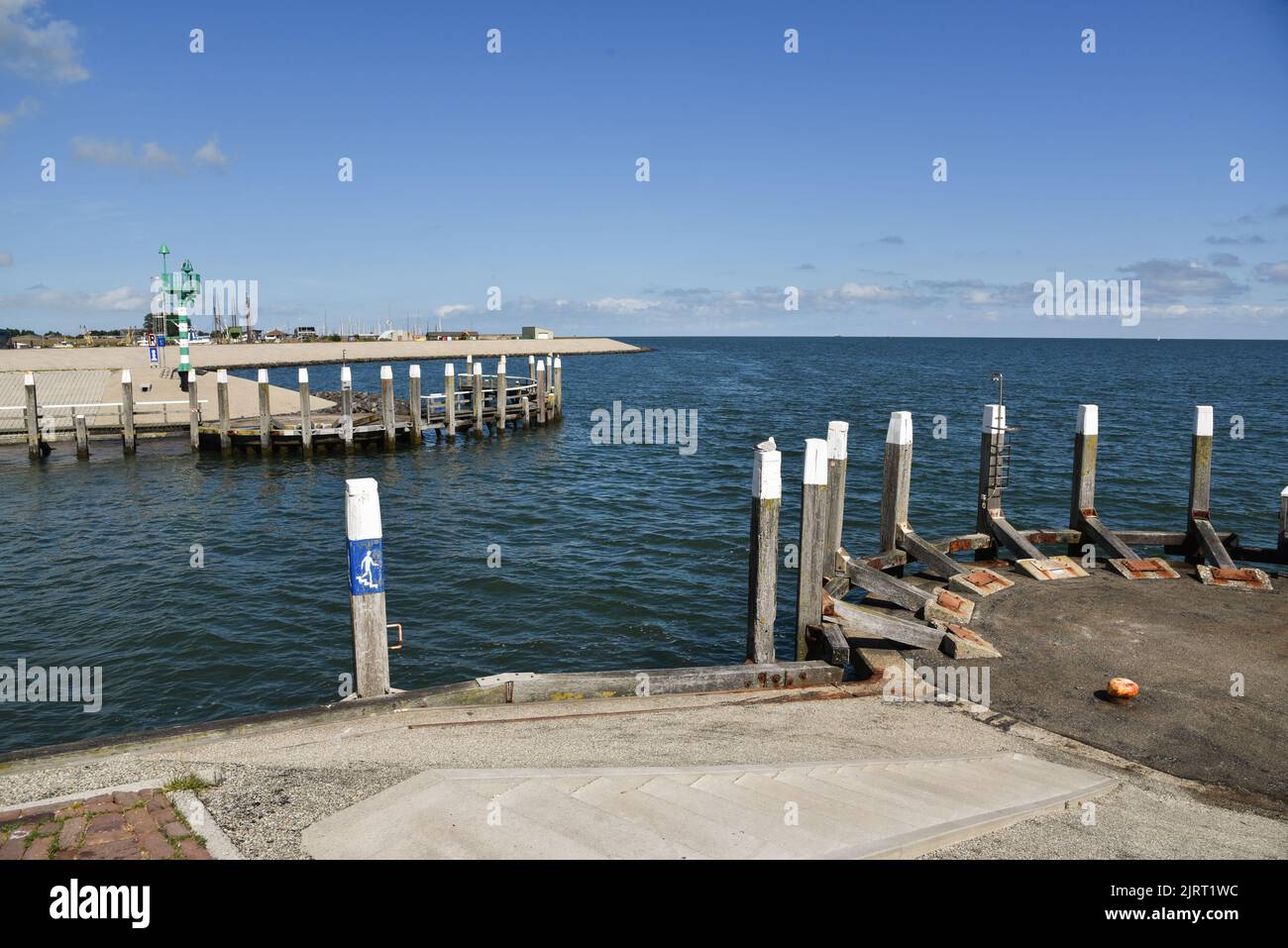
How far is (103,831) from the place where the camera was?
5051 millimetres

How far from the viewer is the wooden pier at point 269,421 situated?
2873cm

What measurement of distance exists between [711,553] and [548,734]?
1137cm

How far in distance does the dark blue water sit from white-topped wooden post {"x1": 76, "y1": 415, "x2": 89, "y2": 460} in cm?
39

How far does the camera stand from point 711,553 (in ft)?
A: 60.0

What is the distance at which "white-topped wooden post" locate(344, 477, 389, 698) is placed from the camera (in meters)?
7.80

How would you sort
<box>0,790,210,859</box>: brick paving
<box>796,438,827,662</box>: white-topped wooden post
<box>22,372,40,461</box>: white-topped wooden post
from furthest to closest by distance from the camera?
1. <box>22,372,40,461</box>: white-topped wooden post
2. <box>796,438,827,662</box>: white-topped wooden post
3. <box>0,790,210,859</box>: brick paving

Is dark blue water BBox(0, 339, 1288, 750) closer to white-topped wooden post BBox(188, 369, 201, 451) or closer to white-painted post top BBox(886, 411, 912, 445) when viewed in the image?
white-topped wooden post BBox(188, 369, 201, 451)

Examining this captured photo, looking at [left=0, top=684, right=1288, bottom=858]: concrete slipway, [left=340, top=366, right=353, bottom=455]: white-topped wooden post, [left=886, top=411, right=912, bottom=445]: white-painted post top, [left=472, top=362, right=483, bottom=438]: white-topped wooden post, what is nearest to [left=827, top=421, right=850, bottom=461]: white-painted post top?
[left=886, top=411, right=912, bottom=445]: white-painted post top

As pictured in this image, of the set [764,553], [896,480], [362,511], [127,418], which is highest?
[362,511]

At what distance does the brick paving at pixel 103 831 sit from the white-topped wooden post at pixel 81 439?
26504mm

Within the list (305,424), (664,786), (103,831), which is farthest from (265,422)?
(664,786)

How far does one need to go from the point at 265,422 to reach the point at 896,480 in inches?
887

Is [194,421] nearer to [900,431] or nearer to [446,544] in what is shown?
[446,544]
